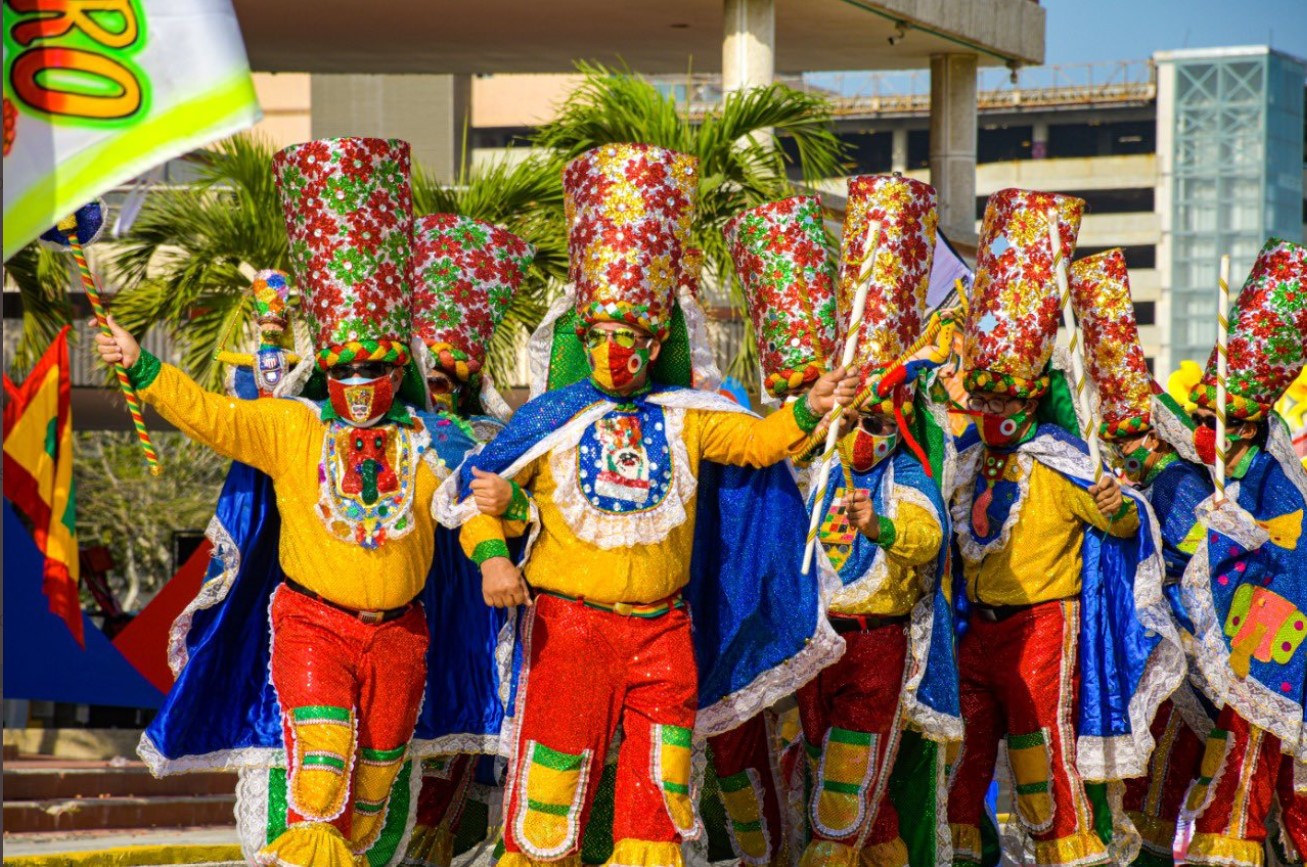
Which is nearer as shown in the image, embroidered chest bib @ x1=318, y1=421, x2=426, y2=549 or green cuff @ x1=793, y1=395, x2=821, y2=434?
green cuff @ x1=793, y1=395, x2=821, y2=434

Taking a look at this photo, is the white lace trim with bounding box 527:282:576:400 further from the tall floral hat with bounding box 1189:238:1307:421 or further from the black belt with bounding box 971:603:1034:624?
the tall floral hat with bounding box 1189:238:1307:421

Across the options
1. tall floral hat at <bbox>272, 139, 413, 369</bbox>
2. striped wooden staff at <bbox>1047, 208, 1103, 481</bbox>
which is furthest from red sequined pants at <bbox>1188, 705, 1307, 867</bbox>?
tall floral hat at <bbox>272, 139, 413, 369</bbox>

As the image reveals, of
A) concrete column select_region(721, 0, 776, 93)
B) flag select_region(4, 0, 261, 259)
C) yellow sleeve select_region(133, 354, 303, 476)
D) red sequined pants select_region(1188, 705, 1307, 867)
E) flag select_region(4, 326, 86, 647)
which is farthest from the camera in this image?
concrete column select_region(721, 0, 776, 93)

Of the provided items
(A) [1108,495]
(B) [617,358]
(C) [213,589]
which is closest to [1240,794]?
(A) [1108,495]

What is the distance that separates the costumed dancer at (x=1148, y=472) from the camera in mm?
9195

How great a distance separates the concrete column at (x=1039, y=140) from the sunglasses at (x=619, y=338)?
58.6 m

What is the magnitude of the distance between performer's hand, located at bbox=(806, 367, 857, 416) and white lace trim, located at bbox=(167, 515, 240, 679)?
85.5 inches

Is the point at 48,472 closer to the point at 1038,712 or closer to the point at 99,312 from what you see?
the point at 1038,712

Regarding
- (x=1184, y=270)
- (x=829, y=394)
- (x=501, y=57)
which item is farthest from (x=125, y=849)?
(x=1184, y=270)

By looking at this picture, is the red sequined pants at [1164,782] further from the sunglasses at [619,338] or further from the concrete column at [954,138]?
the concrete column at [954,138]

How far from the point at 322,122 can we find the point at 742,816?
38.3 metres

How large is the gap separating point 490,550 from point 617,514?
41 centimetres

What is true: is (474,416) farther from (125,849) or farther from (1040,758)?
(125,849)

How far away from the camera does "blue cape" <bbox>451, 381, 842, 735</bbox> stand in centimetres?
748
